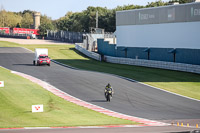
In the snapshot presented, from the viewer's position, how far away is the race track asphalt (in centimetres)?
2634

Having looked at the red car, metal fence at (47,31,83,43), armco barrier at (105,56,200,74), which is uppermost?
metal fence at (47,31,83,43)

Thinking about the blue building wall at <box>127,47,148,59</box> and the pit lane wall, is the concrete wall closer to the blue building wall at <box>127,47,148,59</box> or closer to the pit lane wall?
the blue building wall at <box>127,47,148,59</box>

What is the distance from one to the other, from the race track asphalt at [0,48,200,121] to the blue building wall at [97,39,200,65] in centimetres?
1268

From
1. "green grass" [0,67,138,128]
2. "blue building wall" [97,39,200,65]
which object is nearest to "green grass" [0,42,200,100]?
"blue building wall" [97,39,200,65]

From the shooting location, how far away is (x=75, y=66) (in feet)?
187

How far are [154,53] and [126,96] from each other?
28801mm

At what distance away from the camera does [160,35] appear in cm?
6297

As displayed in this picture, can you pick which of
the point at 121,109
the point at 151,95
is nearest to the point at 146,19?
the point at 151,95

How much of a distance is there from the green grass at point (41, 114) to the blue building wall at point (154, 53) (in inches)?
1003

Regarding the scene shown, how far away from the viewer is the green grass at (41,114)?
2049cm

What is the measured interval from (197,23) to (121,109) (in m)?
32.0

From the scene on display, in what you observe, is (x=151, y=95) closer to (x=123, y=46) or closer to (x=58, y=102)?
(x=58, y=102)

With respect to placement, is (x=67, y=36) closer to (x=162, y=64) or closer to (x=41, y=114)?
(x=162, y=64)

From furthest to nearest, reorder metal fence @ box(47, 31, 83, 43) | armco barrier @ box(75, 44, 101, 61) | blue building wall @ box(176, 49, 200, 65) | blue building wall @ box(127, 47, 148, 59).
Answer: metal fence @ box(47, 31, 83, 43) < armco barrier @ box(75, 44, 101, 61) < blue building wall @ box(127, 47, 148, 59) < blue building wall @ box(176, 49, 200, 65)
